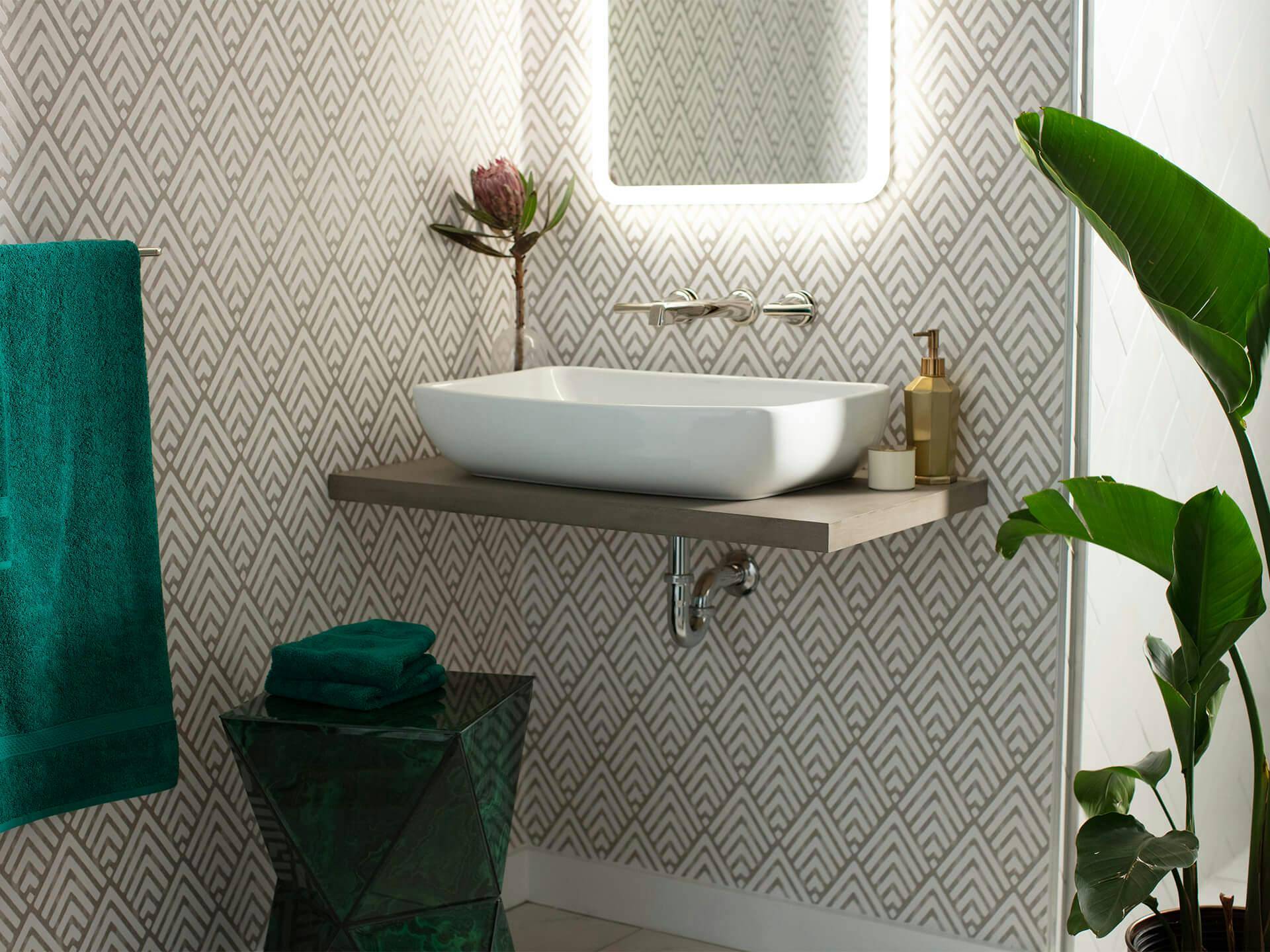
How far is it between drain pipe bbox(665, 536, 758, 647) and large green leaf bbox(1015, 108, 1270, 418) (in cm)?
100

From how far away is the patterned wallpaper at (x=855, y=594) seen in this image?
224 cm

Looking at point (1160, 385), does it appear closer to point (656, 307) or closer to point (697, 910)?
point (656, 307)

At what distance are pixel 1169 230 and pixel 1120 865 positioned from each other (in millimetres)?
736

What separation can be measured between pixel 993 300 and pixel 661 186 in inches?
25.9

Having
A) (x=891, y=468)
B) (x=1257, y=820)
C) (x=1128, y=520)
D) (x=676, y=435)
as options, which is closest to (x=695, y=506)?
(x=676, y=435)

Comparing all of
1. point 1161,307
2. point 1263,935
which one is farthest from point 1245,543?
point 1263,935

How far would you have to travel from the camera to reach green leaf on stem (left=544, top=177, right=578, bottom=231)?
2.60 meters

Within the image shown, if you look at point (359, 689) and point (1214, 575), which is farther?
point (359, 689)

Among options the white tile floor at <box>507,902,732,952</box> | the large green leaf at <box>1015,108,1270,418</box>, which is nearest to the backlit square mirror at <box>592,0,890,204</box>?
the large green leaf at <box>1015,108,1270,418</box>

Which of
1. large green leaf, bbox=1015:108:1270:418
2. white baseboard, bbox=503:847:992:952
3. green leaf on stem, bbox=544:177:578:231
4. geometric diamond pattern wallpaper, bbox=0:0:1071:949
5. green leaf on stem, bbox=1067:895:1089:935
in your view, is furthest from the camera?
green leaf on stem, bbox=544:177:578:231

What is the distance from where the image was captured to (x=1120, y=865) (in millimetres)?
1639

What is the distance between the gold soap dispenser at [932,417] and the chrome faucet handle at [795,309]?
0.24 metres

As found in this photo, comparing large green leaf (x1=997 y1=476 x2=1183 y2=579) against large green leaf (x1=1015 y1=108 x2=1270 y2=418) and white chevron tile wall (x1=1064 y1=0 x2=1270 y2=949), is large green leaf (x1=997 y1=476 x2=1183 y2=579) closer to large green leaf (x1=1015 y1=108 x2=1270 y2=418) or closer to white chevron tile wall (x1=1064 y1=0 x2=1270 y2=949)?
large green leaf (x1=1015 y1=108 x2=1270 y2=418)

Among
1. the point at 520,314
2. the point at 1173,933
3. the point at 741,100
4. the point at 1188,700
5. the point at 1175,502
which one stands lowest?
the point at 1173,933
